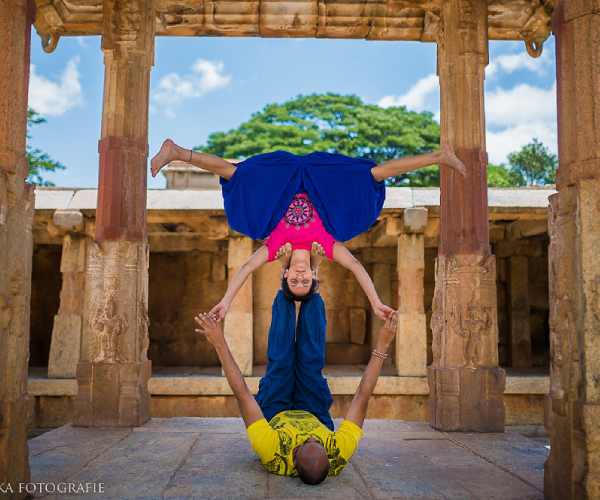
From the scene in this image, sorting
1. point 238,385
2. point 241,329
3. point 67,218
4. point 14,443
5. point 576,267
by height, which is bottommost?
point 14,443

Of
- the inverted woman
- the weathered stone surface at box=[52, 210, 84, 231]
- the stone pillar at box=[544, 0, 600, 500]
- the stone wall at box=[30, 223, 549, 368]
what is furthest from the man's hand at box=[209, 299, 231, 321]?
the stone wall at box=[30, 223, 549, 368]

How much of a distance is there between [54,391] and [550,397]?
829 centimetres

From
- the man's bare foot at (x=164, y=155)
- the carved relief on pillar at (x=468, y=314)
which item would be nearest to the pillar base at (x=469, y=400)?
the carved relief on pillar at (x=468, y=314)

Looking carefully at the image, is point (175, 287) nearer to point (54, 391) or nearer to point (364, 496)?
point (54, 391)

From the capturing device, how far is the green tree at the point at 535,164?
1091 inches

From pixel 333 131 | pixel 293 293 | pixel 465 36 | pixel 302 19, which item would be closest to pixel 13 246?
pixel 293 293

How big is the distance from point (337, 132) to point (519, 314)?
41.7 ft

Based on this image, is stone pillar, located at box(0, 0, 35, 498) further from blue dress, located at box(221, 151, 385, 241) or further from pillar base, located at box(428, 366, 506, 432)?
pillar base, located at box(428, 366, 506, 432)

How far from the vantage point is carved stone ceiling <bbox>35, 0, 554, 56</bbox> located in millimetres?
7023

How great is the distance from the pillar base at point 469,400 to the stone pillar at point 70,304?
6393 millimetres

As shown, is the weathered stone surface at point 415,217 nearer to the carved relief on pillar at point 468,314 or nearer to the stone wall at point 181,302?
the carved relief on pillar at point 468,314

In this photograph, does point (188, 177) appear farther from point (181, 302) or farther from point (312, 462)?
point (312, 462)

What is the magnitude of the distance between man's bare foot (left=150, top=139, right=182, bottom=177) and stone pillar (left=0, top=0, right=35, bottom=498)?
81 centimetres

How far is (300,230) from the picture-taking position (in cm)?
445
